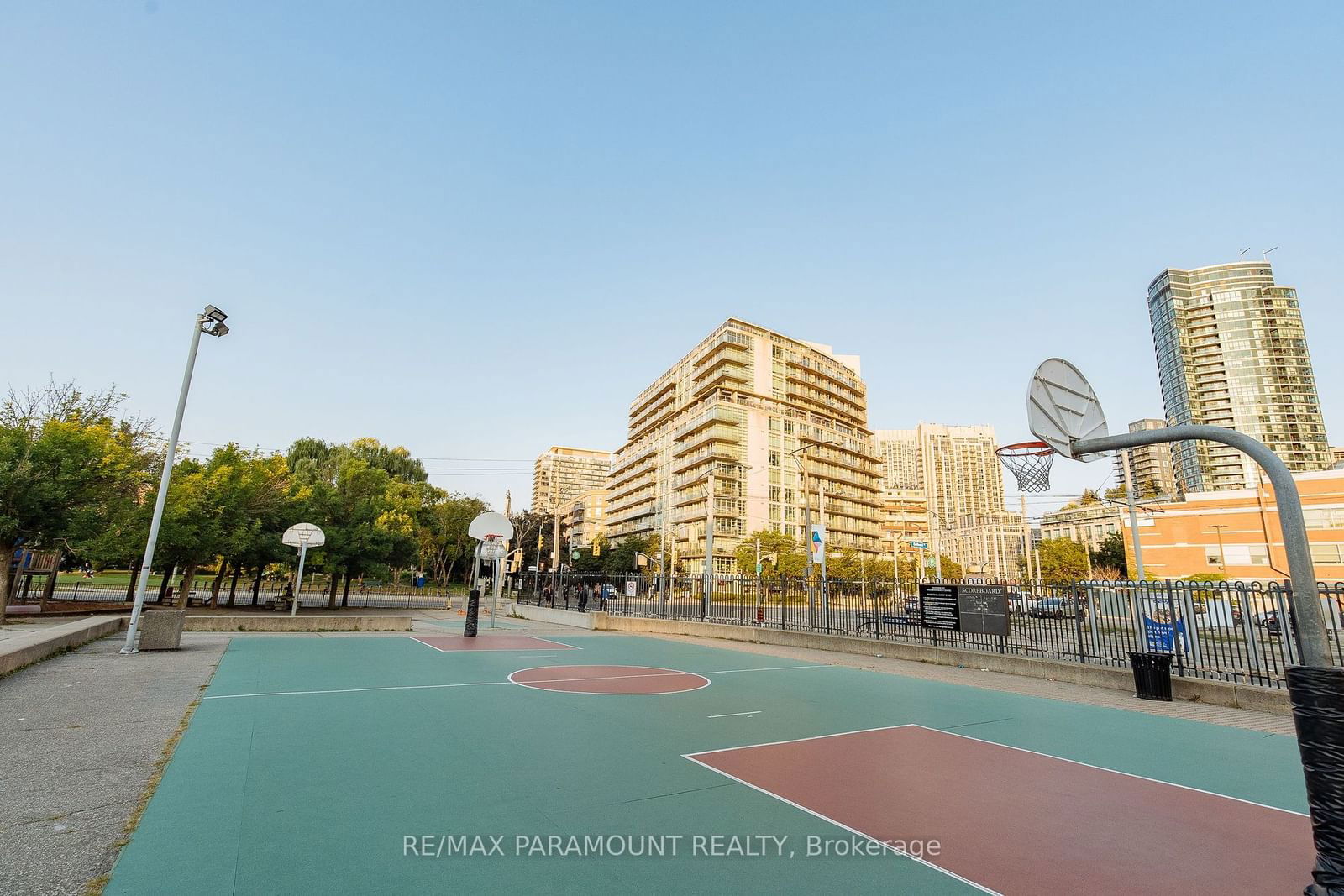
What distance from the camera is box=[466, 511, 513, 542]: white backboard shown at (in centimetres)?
2420

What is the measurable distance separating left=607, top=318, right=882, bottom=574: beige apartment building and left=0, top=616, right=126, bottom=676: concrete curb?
71615mm

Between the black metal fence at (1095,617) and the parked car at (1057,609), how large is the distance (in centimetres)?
3

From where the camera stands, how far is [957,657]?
598 inches

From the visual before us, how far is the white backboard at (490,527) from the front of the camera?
79.4ft

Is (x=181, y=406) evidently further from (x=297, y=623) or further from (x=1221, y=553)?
(x=1221, y=553)

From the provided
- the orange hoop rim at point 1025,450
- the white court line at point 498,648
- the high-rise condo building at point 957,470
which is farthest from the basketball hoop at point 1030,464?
the high-rise condo building at point 957,470

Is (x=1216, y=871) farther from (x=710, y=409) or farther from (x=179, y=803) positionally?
(x=710, y=409)

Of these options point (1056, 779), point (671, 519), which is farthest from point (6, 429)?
point (671, 519)

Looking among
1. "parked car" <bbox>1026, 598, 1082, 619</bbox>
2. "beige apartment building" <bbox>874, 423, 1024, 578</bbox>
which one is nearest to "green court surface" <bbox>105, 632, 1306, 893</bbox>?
"parked car" <bbox>1026, 598, 1082, 619</bbox>

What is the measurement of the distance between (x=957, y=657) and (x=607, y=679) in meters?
9.12

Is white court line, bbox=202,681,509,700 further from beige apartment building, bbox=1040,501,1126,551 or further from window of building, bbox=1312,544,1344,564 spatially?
beige apartment building, bbox=1040,501,1126,551

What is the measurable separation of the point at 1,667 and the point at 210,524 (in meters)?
20.3

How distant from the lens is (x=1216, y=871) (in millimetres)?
3994
